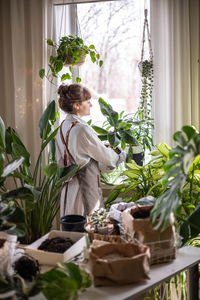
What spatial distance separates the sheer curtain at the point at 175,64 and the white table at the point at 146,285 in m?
Answer: 2.01

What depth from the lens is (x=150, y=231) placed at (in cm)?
184

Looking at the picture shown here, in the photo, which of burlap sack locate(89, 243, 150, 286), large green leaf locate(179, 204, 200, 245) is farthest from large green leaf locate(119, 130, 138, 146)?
burlap sack locate(89, 243, 150, 286)

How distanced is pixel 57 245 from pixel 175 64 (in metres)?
2.37

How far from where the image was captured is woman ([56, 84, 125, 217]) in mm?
3342

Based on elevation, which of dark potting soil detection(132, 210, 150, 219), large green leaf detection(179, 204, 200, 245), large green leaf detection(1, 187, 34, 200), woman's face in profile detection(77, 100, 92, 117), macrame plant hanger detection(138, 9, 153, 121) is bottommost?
large green leaf detection(179, 204, 200, 245)

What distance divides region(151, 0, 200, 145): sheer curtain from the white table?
2010 millimetres

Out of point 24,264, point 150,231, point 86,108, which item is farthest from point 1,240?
point 86,108

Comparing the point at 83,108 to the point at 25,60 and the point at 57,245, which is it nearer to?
the point at 25,60

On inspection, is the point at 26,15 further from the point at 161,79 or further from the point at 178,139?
the point at 178,139

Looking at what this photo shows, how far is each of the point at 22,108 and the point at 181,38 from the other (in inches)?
64.5

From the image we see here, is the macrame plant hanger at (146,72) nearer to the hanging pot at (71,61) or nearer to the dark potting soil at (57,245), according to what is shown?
the hanging pot at (71,61)

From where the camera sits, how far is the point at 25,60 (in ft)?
13.2

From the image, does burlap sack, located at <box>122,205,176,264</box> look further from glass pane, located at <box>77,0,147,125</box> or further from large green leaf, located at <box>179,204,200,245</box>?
glass pane, located at <box>77,0,147,125</box>

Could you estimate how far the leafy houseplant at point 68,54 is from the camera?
381 cm
